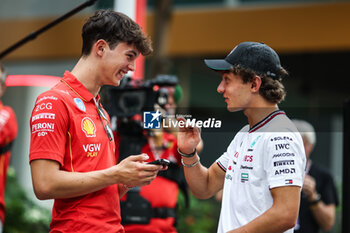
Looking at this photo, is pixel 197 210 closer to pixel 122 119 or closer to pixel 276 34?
pixel 276 34

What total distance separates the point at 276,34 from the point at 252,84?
7235mm

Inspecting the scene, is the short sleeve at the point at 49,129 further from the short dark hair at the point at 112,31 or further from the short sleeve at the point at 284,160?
the short sleeve at the point at 284,160

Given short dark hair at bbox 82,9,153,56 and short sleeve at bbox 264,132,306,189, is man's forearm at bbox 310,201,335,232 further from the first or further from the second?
short dark hair at bbox 82,9,153,56

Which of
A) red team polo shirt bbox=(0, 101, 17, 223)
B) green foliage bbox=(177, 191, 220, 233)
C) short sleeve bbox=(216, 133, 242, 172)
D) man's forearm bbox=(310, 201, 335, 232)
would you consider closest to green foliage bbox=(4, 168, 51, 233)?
green foliage bbox=(177, 191, 220, 233)

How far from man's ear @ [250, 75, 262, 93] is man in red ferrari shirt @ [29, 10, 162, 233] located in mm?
504

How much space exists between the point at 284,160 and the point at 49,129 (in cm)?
93

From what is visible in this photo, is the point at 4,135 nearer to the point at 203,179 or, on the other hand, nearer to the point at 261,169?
the point at 203,179

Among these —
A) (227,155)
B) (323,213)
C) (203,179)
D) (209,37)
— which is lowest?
(323,213)

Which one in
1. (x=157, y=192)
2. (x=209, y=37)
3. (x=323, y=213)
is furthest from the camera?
(x=209, y=37)

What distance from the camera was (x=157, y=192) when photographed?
12.9ft

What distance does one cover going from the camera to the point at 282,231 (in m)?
2.19

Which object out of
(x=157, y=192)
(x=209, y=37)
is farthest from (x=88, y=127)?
(x=209, y=37)

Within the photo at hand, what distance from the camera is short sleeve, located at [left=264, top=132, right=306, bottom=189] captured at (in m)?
2.18

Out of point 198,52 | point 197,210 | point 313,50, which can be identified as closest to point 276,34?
point 313,50
